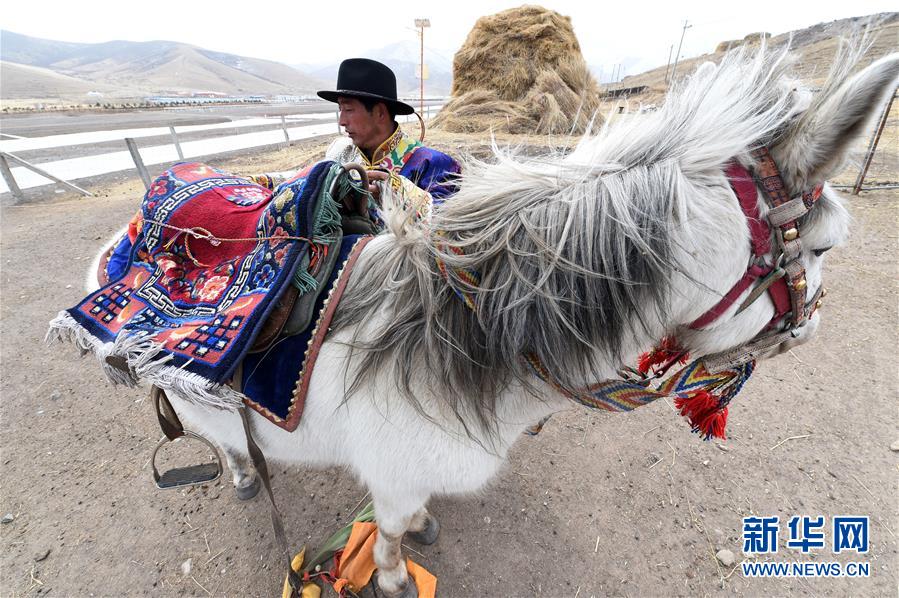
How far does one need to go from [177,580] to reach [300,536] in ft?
1.75

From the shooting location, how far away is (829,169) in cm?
79

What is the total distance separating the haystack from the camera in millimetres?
9297

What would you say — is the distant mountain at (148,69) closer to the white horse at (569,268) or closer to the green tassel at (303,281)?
the green tassel at (303,281)

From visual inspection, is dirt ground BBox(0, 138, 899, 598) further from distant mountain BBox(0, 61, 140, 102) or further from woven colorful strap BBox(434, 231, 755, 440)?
distant mountain BBox(0, 61, 140, 102)

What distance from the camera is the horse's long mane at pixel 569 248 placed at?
0.86 m

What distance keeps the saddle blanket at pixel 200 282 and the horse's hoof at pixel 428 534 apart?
4.06 ft

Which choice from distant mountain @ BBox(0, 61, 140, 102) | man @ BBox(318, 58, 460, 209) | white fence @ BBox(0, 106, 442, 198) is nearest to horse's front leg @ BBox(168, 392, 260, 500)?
man @ BBox(318, 58, 460, 209)

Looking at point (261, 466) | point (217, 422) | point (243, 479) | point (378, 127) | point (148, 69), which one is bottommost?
point (243, 479)

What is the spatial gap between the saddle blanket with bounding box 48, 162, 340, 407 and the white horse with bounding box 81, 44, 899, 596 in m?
0.23

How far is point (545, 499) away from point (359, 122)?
7.57ft

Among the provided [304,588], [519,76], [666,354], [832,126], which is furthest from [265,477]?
[519,76]

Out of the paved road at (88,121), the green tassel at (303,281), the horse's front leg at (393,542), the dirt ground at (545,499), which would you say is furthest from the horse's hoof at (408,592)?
the paved road at (88,121)

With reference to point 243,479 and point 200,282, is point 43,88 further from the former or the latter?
point 200,282

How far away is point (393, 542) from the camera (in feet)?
5.18
